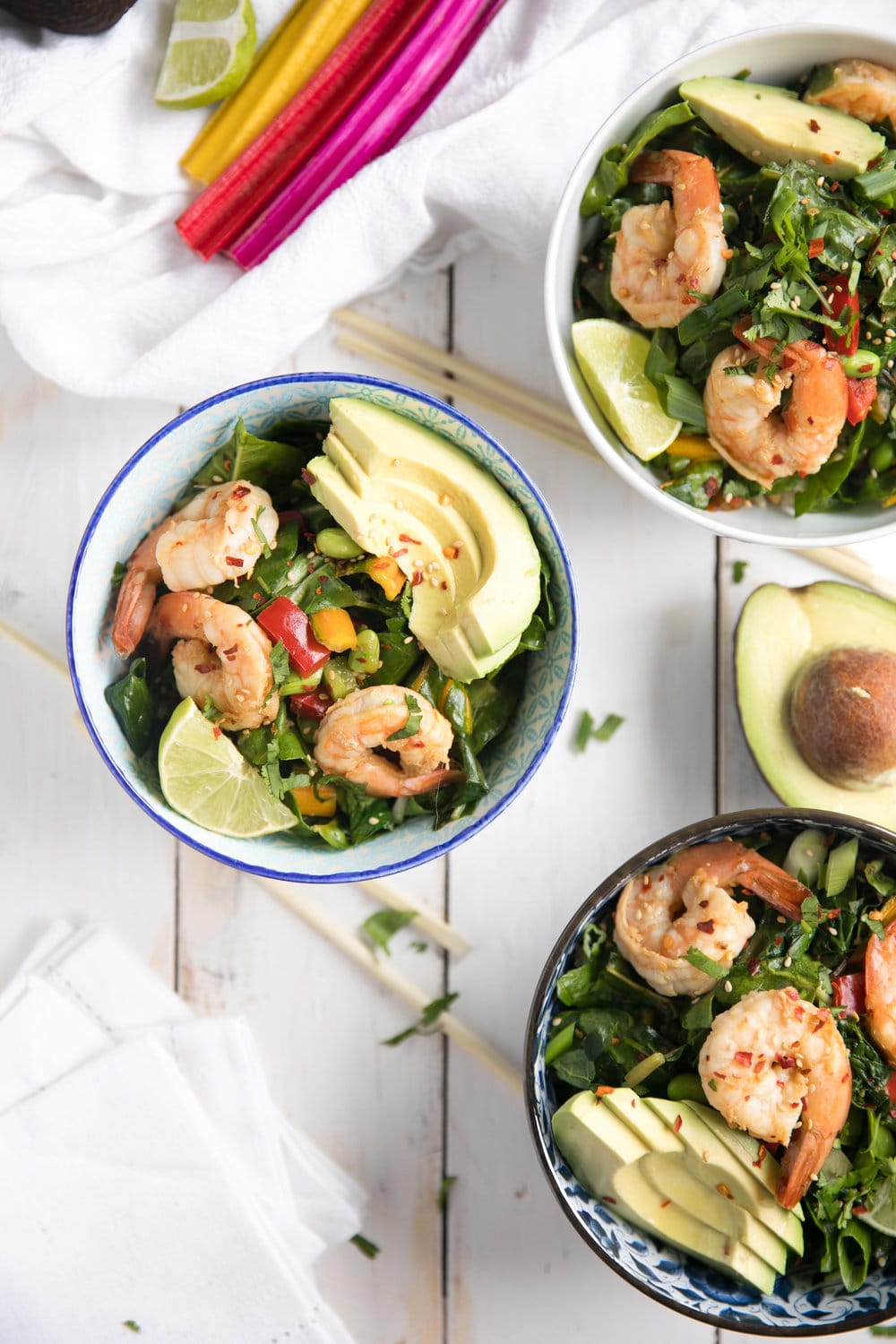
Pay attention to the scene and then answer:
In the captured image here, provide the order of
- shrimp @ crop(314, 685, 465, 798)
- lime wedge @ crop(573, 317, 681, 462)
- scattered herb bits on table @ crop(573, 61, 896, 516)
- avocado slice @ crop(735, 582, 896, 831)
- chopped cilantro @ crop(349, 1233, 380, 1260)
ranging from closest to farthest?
1. shrimp @ crop(314, 685, 465, 798)
2. scattered herb bits on table @ crop(573, 61, 896, 516)
3. lime wedge @ crop(573, 317, 681, 462)
4. avocado slice @ crop(735, 582, 896, 831)
5. chopped cilantro @ crop(349, 1233, 380, 1260)

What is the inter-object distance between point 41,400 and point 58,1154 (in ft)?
5.15

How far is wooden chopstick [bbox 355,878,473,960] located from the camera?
231cm

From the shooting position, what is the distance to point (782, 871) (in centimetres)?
204

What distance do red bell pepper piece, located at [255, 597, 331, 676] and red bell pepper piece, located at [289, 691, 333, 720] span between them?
0.05 meters

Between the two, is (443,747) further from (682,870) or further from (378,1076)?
(378,1076)

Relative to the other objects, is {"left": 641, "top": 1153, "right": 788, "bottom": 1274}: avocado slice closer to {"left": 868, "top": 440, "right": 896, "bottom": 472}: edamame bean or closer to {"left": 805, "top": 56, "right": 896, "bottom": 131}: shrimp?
{"left": 868, "top": 440, "right": 896, "bottom": 472}: edamame bean

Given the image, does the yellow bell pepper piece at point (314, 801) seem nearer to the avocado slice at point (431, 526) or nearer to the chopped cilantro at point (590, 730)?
the avocado slice at point (431, 526)

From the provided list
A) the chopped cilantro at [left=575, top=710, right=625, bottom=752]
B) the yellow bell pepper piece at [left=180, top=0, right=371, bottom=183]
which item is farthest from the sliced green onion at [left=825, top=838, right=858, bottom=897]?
the yellow bell pepper piece at [left=180, top=0, right=371, bottom=183]

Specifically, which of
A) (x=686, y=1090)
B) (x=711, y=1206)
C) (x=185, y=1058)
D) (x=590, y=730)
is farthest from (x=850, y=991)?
(x=185, y=1058)

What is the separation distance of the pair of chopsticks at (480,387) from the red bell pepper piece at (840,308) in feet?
1.55

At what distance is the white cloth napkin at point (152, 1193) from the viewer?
7.58 ft

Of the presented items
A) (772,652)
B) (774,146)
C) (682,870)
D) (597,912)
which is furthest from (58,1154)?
(774,146)

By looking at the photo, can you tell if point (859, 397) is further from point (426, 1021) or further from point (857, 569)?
point (426, 1021)

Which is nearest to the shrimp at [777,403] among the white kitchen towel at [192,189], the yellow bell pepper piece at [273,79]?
the white kitchen towel at [192,189]
